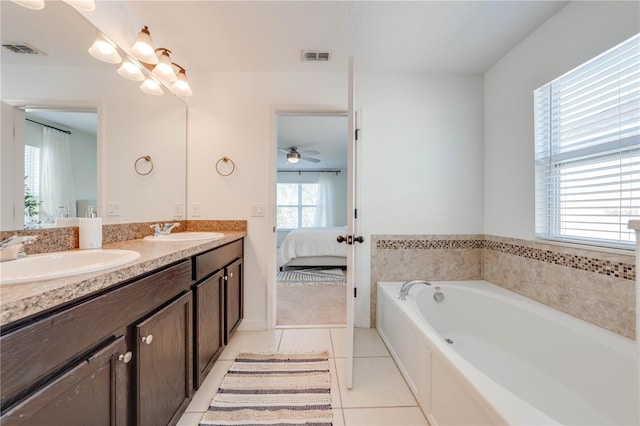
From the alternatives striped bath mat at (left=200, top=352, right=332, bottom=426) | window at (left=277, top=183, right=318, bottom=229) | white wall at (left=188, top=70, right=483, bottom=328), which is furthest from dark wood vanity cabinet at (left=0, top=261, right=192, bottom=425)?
window at (left=277, top=183, right=318, bottom=229)

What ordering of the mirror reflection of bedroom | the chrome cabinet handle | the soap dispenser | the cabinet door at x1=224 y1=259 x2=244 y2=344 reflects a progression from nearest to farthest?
the chrome cabinet handle
the soap dispenser
the cabinet door at x1=224 y1=259 x2=244 y2=344
the mirror reflection of bedroom

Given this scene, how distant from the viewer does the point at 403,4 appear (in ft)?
4.94

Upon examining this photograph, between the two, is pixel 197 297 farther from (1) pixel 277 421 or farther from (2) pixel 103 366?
A: (1) pixel 277 421

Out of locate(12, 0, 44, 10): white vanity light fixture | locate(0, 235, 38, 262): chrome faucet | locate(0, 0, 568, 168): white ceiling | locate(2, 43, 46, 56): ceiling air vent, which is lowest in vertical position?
locate(0, 235, 38, 262): chrome faucet

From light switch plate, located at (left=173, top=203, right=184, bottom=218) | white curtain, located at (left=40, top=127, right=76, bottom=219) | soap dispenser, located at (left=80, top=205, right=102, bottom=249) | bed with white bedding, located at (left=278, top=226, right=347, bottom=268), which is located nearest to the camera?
white curtain, located at (left=40, top=127, right=76, bottom=219)

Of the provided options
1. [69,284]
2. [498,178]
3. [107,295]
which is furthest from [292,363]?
[498,178]

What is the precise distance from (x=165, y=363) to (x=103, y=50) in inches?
63.9

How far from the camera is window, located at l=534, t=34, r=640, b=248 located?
1.25m

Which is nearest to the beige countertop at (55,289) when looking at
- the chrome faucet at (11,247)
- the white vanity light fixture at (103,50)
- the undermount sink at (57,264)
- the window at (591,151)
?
the undermount sink at (57,264)

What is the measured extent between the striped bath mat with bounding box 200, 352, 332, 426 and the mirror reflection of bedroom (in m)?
0.57

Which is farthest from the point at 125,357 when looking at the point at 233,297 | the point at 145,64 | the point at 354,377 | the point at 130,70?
the point at 145,64

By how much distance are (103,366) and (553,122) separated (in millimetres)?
2610

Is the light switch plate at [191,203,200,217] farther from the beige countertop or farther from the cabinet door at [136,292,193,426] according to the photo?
the beige countertop

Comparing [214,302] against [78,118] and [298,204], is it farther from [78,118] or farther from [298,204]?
[298,204]
